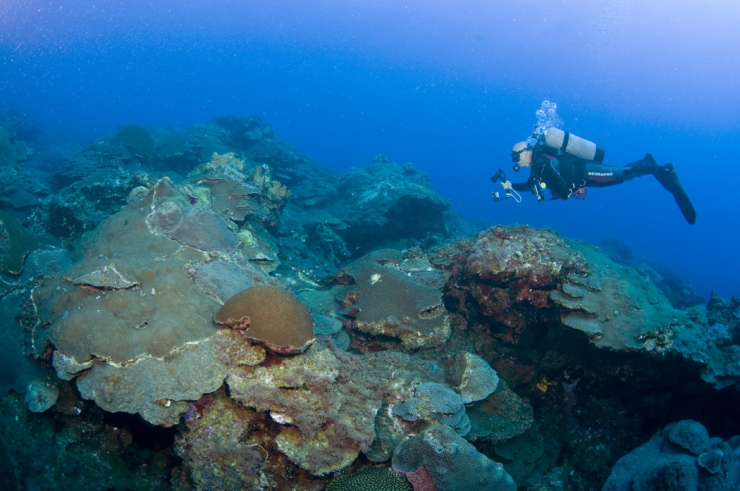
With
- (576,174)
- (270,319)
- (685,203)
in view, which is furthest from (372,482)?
(685,203)

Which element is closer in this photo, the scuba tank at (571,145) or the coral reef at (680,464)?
the coral reef at (680,464)

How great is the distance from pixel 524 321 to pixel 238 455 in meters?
5.12

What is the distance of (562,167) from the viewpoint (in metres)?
10.0

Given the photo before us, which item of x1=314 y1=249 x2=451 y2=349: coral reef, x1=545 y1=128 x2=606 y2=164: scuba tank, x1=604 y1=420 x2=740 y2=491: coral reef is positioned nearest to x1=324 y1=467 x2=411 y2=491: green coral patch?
x1=314 y1=249 x2=451 y2=349: coral reef

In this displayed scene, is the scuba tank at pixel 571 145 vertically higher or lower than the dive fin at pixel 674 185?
higher

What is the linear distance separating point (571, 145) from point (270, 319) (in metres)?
9.47

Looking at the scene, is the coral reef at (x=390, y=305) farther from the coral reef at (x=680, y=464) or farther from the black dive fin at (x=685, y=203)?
the black dive fin at (x=685, y=203)

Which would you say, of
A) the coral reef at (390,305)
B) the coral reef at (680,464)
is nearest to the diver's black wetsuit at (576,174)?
the coral reef at (390,305)

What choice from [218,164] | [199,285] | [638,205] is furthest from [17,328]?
[638,205]

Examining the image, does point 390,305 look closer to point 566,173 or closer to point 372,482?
point 372,482

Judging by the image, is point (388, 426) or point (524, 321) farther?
point (524, 321)

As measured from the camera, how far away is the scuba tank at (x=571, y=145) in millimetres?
9695

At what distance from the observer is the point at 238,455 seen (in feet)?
12.0

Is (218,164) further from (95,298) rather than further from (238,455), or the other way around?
(238,455)
